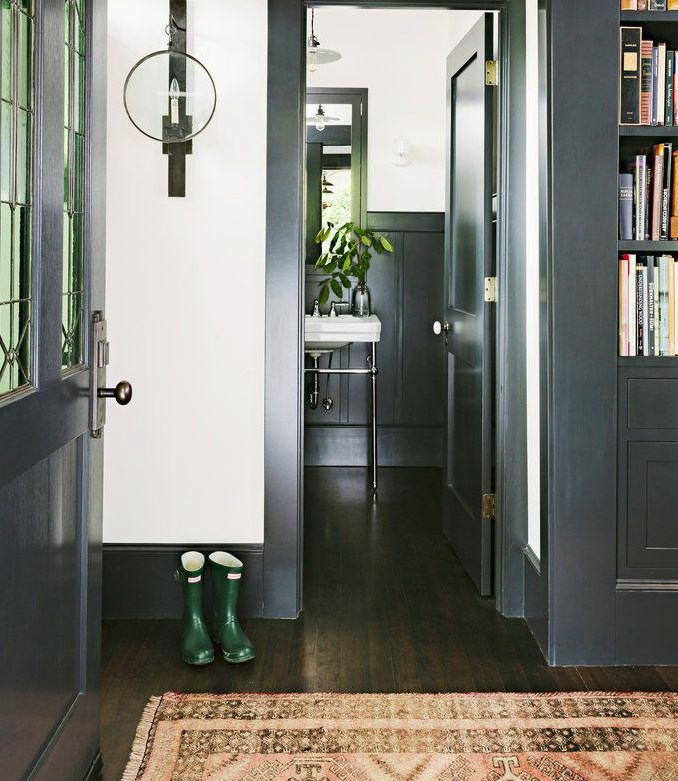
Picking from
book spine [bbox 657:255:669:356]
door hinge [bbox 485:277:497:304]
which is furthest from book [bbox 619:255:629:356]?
door hinge [bbox 485:277:497:304]

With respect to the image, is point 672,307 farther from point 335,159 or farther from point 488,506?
point 335,159

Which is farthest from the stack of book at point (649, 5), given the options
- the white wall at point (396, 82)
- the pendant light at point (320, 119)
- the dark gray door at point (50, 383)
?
the pendant light at point (320, 119)

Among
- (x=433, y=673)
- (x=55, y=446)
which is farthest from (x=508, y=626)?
(x=55, y=446)

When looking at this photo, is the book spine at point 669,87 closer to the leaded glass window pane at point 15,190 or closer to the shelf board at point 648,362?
the shelf board at point 648,362

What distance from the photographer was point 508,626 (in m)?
3.10

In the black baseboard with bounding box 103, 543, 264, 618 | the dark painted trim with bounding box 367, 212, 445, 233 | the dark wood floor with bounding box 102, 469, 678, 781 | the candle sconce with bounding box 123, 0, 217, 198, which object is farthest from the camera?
the dark painted trim with bounding box 367, 212, 445, 233

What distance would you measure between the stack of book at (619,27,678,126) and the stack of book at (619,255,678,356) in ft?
1.36

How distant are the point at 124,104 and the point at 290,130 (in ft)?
1.81

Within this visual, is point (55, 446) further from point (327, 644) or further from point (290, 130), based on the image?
point (290, 130)

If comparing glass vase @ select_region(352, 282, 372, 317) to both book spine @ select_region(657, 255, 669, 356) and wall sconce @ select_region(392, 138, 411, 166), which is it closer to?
wall sconce @ select_region(392, 138, 411, 166)

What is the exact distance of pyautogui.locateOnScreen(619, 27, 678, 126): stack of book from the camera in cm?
274

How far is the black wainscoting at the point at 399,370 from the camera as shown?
18.7ft

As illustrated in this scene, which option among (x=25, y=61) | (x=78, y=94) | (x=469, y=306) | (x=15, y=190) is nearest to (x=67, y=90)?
(x=78, y=94)

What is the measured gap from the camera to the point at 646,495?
278cm
